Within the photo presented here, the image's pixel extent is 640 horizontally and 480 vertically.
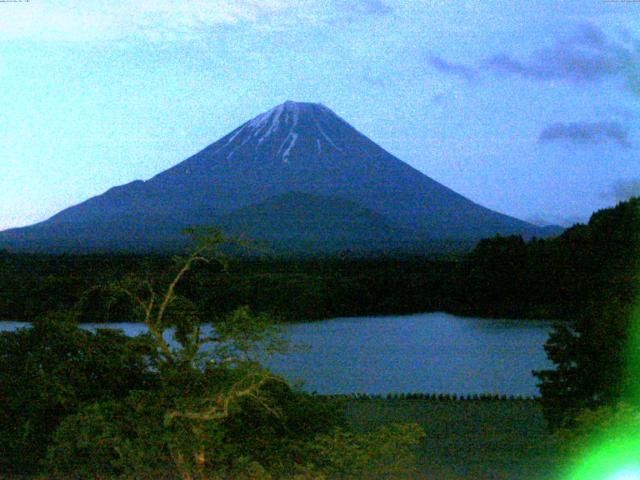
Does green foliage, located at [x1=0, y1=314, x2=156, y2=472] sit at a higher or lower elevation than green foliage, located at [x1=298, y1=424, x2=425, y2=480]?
higher

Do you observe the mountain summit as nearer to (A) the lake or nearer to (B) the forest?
(A) the lake

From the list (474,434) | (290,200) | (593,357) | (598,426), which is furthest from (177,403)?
(290,200)

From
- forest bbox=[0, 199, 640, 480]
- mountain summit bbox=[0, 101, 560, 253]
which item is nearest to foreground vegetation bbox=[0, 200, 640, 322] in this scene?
forest bbox=[0, 199, 640, 480]

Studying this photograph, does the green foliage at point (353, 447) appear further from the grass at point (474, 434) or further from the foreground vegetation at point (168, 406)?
the grass at point (474, 434)

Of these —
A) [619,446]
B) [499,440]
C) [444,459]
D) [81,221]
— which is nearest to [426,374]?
[499,440]

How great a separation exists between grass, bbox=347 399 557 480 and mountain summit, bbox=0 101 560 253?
37.9 m

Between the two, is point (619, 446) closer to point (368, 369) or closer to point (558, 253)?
point (368, 369)

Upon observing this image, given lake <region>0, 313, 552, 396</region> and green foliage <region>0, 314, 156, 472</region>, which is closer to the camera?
green foliage <region>0, 314, 156, 472</region>

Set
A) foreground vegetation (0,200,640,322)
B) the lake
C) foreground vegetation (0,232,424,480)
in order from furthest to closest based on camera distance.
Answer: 1. foreground vegetation (0,200,640,322)
2. the lake
3. foreground vegetation (0,232,424,480)

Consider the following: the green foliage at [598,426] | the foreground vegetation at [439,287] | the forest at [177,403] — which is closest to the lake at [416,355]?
the foreground vegetation at [439,287]

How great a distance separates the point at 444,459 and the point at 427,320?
570 inches

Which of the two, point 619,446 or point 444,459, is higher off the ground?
point 619,446

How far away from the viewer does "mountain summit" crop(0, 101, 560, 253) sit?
52281mm

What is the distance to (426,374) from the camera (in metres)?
14.5
